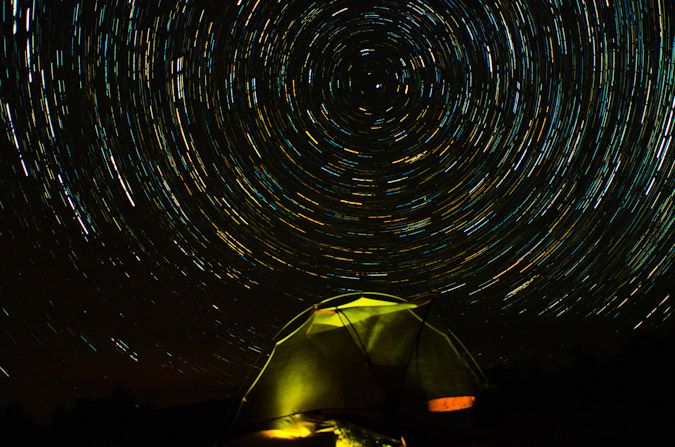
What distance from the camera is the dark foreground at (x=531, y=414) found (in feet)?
A: 20.8

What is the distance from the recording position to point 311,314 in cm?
885

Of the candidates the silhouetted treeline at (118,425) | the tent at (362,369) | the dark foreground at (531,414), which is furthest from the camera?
the silhouetted treeline at (118,425)

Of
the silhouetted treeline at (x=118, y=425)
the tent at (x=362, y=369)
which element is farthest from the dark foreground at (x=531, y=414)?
the tent at (x=362, y=369)

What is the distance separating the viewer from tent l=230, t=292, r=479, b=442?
7.53 metres

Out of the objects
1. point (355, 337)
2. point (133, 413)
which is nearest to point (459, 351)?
point (355, 337)

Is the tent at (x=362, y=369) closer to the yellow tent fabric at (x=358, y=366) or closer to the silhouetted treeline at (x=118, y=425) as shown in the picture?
the yellow tent fabric at (x=358, y=366)

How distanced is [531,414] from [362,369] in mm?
2986

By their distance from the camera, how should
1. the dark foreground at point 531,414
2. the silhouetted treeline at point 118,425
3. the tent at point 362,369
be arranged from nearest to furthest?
1. the dark foreground at point 531,414
2. the tent at point 362,369
3. the silhouetted treeline at point 118,425

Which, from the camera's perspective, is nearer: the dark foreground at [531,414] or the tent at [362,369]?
the dark foreground at [531,414]

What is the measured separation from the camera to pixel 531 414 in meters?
7.79

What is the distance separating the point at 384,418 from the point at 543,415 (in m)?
2.65

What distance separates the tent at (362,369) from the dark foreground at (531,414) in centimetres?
55

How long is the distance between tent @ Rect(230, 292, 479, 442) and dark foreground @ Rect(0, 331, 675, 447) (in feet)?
1.79

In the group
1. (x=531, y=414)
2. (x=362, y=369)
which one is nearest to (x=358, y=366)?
(x=362, y=369)
